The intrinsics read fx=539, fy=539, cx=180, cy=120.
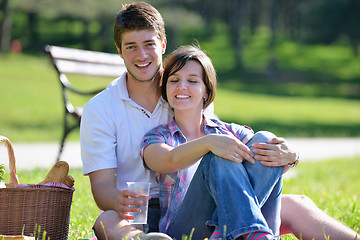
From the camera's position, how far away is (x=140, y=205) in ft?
9.36

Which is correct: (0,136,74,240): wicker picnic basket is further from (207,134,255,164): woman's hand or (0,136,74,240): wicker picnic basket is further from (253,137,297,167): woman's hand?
(253,137,297,167): woman's hand

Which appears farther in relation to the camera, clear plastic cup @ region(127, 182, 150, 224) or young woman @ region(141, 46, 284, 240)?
clear plastic cup @ region(127, 182, 150, 224)

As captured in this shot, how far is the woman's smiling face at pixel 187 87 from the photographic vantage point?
3270 millimetres

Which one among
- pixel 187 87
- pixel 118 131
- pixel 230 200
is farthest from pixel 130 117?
pixel 230 200

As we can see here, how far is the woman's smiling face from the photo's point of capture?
3.27 metres

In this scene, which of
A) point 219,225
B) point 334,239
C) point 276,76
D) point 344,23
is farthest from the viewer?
point 344,23

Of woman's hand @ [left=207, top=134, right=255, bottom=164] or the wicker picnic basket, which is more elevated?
woman's hand @ [left=207, top=134, right=255, bottom=164]

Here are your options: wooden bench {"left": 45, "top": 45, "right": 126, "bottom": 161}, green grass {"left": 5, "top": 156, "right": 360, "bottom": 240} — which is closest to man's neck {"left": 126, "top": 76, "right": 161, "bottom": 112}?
green grass {"left": 5, "top": 156, "right": 360, "bottom": 240}

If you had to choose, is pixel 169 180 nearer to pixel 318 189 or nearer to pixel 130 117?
pixel 130 117

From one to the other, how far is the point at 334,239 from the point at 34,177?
3607 millimetres

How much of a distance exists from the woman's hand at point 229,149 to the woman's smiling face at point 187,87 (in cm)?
45

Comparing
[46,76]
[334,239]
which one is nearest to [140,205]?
[334,239]

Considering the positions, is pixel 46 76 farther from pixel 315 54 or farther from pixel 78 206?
pixel 315 54

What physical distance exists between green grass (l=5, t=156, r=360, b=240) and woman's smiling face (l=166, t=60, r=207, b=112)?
3.70ft
